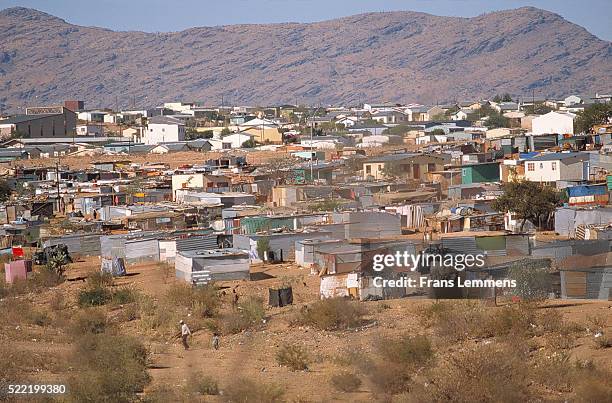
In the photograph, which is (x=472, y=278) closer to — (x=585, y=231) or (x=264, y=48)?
(x=585, y=231)

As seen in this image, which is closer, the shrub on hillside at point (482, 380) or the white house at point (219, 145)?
the shrub on hillside at point (482, 380)

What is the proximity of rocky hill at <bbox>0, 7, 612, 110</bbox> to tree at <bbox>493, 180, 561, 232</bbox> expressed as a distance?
29.2m

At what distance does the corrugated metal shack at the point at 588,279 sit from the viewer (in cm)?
1125

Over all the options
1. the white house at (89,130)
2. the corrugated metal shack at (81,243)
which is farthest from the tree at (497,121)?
the corrugated metal shack at (81,243)

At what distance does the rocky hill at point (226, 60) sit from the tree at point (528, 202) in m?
29.2

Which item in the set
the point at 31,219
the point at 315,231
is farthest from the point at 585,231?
the point at 31,219

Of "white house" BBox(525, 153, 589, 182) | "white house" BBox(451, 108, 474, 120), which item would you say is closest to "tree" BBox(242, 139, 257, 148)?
"white house" BBox(451, 108, 474, 120)

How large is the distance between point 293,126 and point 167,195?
28.5 metres

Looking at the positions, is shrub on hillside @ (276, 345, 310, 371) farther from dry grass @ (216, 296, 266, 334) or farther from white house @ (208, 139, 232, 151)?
white house @ (208, 139, 232, 151)

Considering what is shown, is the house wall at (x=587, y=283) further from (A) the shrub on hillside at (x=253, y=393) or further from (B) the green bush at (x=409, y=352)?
(A) the shrub on hillside at (x=253, y=393)

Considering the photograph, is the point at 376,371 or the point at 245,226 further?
the point at 245,226

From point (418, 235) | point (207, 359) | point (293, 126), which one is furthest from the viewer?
point (293, 126)

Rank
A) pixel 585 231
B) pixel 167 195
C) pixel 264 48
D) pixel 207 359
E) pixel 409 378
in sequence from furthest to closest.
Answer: pixel 264 48
pixel 167 195
pixel 585 231
pixel 207 359
pixel 409 378

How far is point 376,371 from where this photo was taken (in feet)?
28.1
